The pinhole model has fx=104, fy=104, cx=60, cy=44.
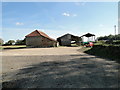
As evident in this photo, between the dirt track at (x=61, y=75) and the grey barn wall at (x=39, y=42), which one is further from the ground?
the grey barn wall at (x=39, y=42)

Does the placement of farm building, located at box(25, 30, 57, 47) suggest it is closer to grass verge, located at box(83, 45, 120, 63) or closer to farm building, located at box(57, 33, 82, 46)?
farm building, located at box(57, 33, 82, 46)

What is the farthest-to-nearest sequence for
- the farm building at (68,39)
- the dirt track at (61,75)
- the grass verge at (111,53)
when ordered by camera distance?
the farm building at (68,39) < the grass verge at (111,53) < the dirt track at (61,75)

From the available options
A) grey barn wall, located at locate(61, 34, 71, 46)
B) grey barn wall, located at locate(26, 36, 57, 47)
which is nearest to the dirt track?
grey barn wall, located at locate(26, 36, 57, 47)

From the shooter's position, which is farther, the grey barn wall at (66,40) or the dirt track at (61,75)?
the grey barn wall at (66,40)

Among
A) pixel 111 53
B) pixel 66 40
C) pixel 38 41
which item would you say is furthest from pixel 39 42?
pixel 111 53

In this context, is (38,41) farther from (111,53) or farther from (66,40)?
(111,53)

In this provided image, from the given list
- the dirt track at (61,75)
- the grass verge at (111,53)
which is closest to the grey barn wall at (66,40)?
the grass verge at (111,53)

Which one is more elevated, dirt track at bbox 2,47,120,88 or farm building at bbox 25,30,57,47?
farm building at bbox 25,30,57,47

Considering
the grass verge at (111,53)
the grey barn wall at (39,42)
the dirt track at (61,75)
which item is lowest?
the dirt track at (61,75)

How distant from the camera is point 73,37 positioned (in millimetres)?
53344

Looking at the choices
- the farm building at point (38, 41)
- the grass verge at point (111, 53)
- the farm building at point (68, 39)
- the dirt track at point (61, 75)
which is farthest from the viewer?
the farm building at point (68, 39)

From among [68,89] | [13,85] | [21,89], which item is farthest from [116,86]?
[13,85]

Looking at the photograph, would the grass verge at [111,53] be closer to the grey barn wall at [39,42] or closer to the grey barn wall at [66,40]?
the grey barn wall at [39,42]

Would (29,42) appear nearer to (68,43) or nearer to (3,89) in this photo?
(68,43)
